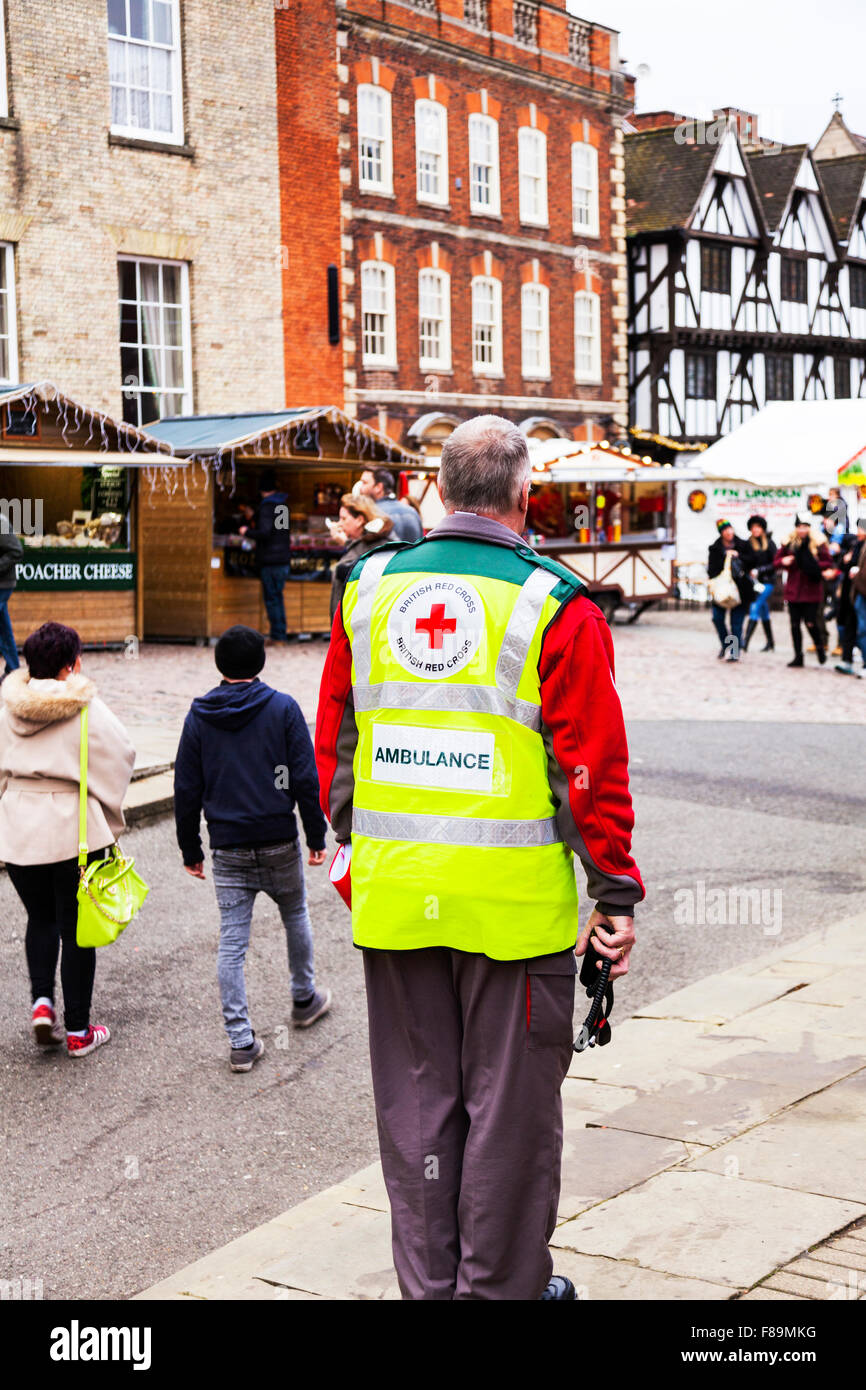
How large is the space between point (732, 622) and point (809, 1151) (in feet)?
55.5

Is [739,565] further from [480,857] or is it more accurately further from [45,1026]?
[480,857]

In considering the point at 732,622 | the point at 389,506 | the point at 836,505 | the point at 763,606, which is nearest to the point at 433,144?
the point at 836,505

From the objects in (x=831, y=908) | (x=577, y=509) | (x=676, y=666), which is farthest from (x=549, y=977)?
(x=577, y=509)

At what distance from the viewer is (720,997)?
22.7 ft

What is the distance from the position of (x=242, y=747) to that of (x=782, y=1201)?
9.38 feet

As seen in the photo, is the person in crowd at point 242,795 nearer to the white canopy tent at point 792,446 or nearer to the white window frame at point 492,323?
the white canopy tent at point 792,446

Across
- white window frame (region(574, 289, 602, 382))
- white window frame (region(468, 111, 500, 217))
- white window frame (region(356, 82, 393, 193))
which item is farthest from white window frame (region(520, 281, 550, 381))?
white window frame (region(356, 82, 393, 193))

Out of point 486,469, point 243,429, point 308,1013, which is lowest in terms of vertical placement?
point 308,1013

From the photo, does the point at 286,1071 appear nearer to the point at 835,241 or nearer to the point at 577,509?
the point at 577,509

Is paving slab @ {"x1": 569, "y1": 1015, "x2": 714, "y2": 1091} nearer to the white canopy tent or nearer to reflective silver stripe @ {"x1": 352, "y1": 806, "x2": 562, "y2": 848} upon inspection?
reflective silver stripe @ {"x1": 352, "y1": 806, "x2": 562, "y2": 848}

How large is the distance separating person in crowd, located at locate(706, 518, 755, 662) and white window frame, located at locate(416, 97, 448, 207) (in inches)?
505

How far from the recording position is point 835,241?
159 ft

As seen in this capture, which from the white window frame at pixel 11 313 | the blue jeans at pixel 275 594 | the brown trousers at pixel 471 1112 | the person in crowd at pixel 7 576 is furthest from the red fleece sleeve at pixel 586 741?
Answer: the white window frame at pixel 11 313

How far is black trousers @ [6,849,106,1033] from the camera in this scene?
6500 millimetres
